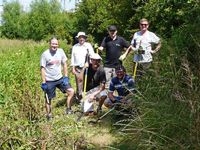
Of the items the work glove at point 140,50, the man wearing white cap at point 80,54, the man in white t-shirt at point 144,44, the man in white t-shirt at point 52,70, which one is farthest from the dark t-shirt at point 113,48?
the man in white t-shirt at point 52,70

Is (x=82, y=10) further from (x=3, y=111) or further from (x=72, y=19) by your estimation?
(x=3, y=111)

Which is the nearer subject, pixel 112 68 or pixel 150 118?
pixel 150 118

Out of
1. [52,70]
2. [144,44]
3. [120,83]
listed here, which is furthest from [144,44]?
[52,70]

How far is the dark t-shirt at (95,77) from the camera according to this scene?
850 cm

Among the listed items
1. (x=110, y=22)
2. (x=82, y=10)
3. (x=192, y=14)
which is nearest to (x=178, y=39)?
(x=192, y=14)

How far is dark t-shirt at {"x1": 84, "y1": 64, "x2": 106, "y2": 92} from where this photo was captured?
8.50 metres

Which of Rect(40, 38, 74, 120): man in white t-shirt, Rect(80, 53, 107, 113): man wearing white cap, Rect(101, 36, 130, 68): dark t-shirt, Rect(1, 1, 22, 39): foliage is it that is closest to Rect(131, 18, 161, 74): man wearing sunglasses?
Rect(101, 36, 130, 68): dark t-shirt

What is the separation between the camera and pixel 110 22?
80.6ft

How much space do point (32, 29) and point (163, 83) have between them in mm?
43333

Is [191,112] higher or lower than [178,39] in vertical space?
lower

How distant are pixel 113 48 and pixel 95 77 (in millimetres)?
716

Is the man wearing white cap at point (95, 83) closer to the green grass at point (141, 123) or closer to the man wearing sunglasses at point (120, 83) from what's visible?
the man wearing sunglasses at point (120, 83)

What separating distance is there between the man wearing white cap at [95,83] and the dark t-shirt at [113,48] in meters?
0.37

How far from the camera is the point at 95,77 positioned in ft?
28.3
